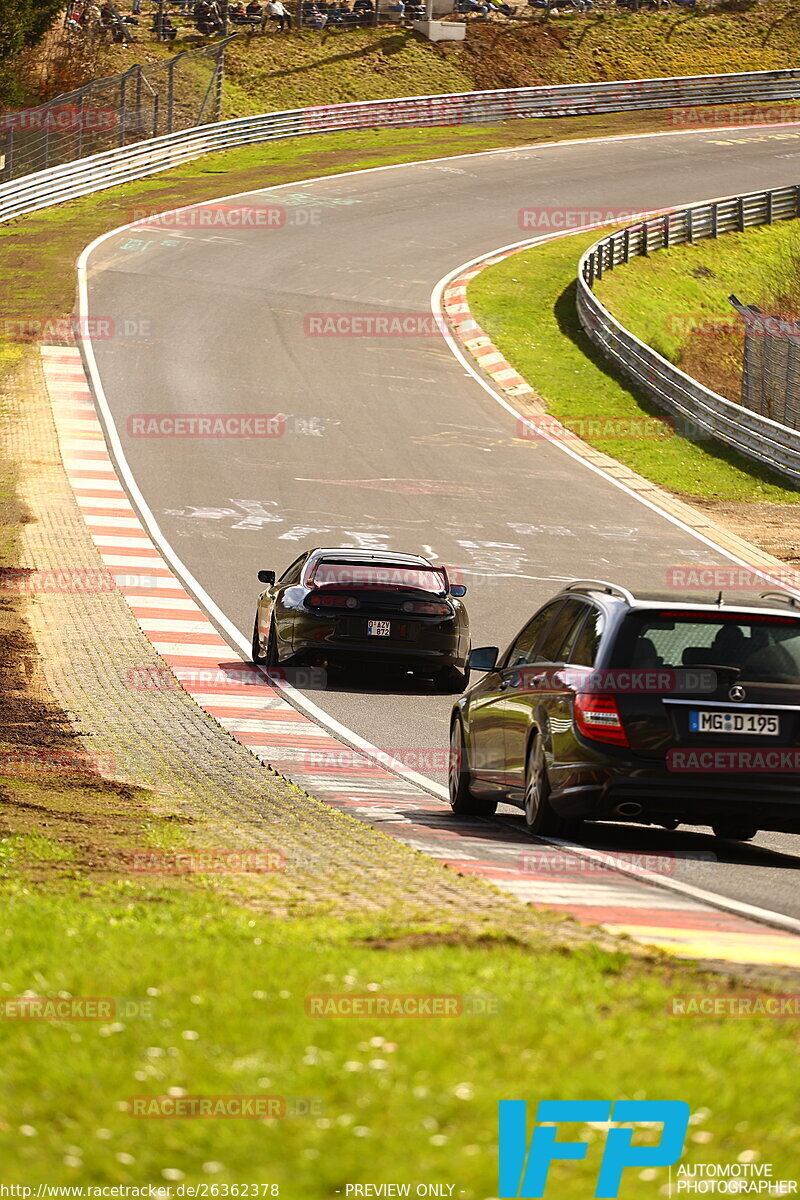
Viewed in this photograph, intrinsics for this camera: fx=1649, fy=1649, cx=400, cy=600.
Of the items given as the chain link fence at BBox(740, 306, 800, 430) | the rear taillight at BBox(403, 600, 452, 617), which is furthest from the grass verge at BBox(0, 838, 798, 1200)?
the chain link fence at BBox(740, 306, 800, 430)

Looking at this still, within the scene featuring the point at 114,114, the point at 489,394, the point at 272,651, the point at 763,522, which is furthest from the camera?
the point at 114,114

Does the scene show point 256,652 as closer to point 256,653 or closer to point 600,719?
point 256,653

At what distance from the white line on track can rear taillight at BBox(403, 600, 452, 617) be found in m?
1.70

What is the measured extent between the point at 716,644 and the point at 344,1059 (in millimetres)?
6150

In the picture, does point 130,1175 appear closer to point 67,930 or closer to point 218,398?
point 67,930

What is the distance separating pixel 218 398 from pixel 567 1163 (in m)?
33.7

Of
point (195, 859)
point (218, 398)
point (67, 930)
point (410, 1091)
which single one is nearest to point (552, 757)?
point (195, 859)

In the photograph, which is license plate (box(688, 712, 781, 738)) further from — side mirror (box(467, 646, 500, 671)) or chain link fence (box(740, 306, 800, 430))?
chain link fence (box(740, 306, 800, 430))

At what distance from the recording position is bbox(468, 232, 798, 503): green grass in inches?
1375

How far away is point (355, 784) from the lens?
13.1 m

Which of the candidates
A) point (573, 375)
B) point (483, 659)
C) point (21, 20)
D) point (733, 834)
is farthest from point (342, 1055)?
point (21, 20)

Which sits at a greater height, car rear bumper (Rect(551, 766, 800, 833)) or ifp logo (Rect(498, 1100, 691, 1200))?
ifp logo (Rect(498, 1100, 691, 1200))

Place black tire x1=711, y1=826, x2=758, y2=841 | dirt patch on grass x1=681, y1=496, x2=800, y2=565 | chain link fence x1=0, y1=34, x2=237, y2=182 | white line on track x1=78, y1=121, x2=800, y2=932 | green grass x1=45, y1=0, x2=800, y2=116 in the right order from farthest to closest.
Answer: green grass x1=45, y1=0, x2=800, y2=116 < chain link fence x1=0, y1=34, x2=237, y2=182 < dirt patch on grass x1=681, y1=496, x2=800, y2=565 < black tire x1=711, y1=826, x2=758, y2=841 < white line on track x1=78, y1=121, x2=800, y2=932

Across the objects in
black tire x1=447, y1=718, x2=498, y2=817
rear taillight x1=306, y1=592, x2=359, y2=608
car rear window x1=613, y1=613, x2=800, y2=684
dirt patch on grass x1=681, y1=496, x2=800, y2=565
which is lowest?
dirt patch on grass x1=681, y1=496, x2=800, y2=565
